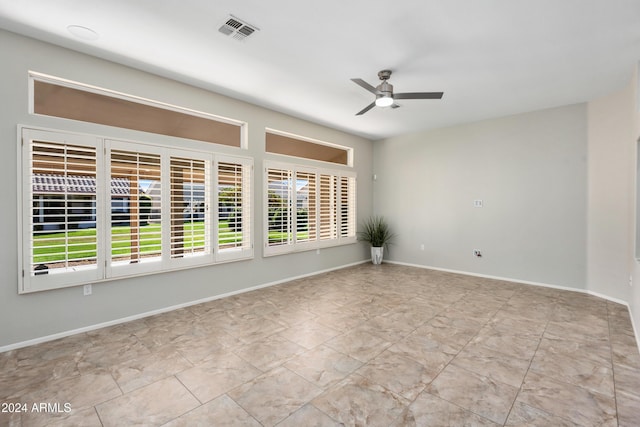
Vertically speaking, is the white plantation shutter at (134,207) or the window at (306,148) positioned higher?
the window at (306,148)

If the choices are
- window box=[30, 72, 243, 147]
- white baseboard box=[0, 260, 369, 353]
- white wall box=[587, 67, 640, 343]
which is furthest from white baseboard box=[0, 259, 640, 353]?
window box=[30, 72, 243, 147]

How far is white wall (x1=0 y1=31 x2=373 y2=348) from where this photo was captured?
2.79 meters

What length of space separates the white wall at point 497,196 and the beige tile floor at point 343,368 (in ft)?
3.97

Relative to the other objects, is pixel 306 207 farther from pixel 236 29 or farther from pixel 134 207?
pixel 236 29

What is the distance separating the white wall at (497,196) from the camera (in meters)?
4.71

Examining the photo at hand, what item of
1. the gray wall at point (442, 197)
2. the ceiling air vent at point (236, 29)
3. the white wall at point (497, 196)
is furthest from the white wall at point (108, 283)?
the white wall at point (497, 196)

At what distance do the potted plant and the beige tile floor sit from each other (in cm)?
274

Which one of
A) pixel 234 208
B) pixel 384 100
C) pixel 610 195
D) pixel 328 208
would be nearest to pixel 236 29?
pixel 384 100

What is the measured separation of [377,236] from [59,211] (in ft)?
18.0

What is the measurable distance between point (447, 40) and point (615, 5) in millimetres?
1232

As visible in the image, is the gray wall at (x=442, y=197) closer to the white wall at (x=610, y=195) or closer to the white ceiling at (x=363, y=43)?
the white wall at (x=610, y=195)

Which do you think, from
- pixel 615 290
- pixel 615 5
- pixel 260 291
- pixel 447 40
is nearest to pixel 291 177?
pixel 260 291

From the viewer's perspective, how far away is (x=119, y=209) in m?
3.39

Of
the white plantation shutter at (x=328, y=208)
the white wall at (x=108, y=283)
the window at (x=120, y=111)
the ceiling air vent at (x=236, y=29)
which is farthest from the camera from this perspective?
the white plantation shutter at (x=328, y=208)
